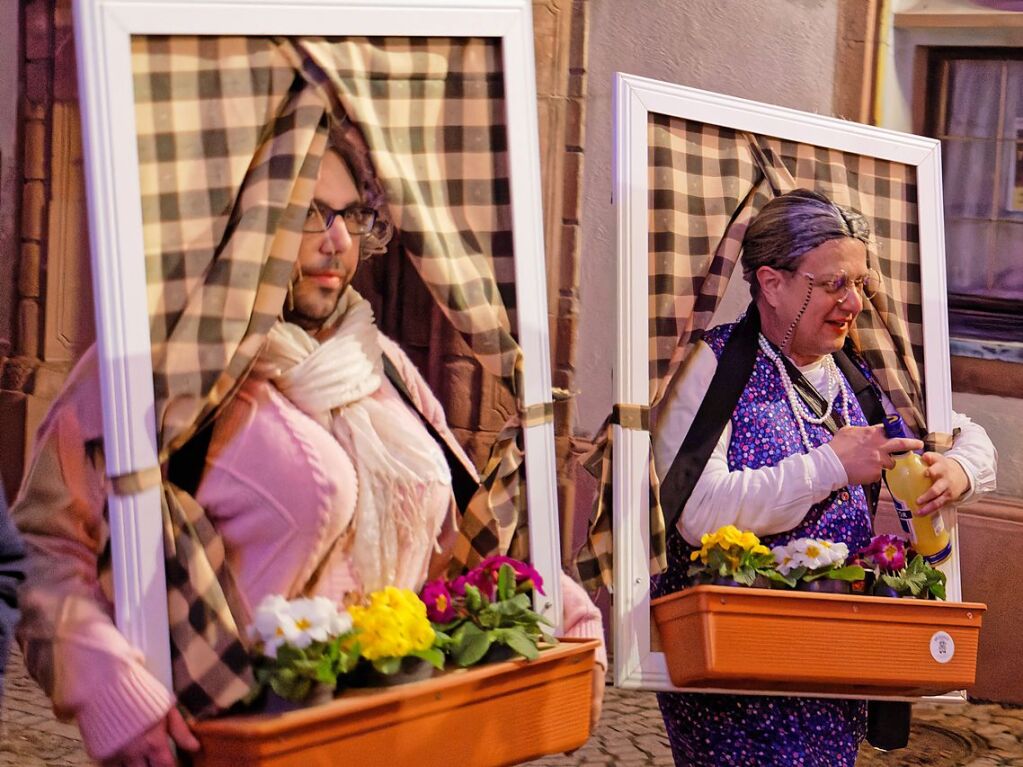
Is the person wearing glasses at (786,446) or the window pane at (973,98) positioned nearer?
the person wearing glasses at (786,446)

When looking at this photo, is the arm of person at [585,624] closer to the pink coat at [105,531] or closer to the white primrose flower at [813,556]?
the white primrose flower at [813,556]

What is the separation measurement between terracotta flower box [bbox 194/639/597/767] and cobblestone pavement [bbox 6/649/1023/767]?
6.77ft

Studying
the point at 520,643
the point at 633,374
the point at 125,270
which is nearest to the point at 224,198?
the point at 125,270

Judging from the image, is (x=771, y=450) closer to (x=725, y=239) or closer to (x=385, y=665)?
(x=725, y=239)

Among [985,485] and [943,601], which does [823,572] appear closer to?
[943,601]

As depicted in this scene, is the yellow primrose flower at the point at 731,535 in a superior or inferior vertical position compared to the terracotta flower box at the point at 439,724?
superior

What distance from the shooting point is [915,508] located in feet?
10.4

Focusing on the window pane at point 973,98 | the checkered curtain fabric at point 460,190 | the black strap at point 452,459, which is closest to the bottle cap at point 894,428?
the checkered curtain fabric at point 460,190

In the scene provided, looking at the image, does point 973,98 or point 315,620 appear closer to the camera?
point 315,620

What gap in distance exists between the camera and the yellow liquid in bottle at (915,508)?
314cm

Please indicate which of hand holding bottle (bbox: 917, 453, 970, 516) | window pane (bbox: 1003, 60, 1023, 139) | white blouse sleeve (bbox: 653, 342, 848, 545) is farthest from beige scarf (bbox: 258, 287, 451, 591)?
window pane (bbox: 1003, 60, 1023, 139)

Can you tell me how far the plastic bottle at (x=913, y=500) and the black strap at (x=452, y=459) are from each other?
A: 1029 mm

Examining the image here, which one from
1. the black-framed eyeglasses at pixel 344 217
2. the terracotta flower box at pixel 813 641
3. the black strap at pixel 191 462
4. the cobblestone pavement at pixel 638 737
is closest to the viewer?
the black strap at pixel 191 462

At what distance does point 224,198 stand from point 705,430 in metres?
1.16
